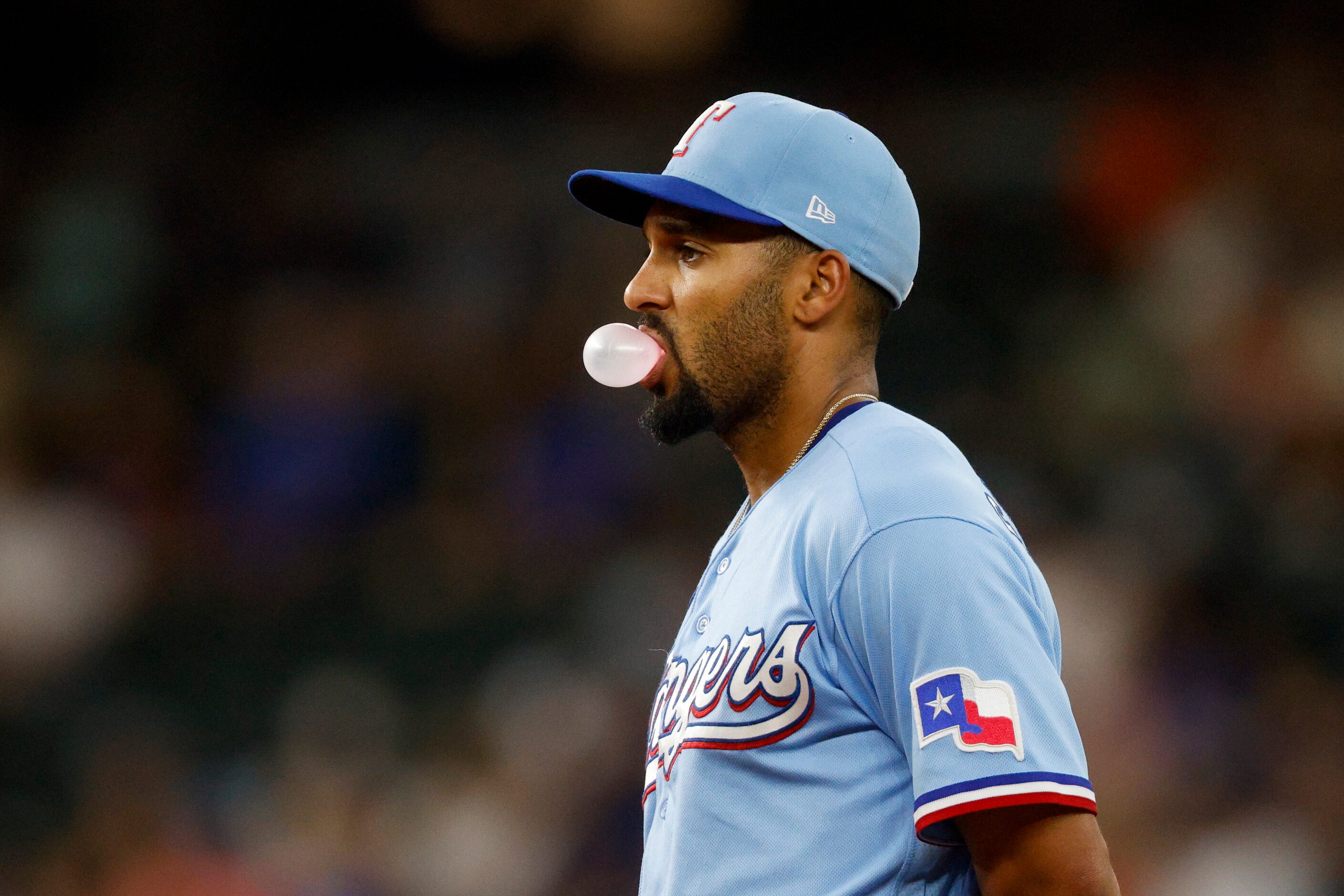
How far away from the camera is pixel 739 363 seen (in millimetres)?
2053

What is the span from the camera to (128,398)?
593cm

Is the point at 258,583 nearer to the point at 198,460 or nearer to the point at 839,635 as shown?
the point at 198,460

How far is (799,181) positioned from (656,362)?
1.20 feet

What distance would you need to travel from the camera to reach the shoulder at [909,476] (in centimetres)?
163

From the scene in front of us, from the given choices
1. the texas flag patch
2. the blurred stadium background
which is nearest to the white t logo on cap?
the texas flag patch

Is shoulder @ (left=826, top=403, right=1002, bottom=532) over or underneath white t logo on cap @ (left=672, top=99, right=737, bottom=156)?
underneath

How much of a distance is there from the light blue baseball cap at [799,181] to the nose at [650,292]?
126 millimetres

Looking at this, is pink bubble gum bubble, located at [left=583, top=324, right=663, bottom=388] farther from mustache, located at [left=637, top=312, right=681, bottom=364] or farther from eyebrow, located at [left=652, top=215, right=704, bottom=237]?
eyebrow, located at [left=652, top=215, right=704, bottom=237]

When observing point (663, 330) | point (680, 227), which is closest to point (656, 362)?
point (663, 330)

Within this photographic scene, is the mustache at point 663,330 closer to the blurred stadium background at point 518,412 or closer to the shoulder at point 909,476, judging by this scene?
the shoulder at point 909,476

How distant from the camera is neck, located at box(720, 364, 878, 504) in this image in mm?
2070

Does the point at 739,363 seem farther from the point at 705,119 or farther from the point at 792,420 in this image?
the point at 705,119

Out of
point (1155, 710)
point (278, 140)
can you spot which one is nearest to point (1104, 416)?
point (1155, 710)

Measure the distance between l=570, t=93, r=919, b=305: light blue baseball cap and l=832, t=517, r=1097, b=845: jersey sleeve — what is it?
0.62m
